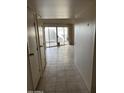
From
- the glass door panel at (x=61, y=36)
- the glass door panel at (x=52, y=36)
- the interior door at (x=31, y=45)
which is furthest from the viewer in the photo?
the glass door panel at (x=61, y=36)

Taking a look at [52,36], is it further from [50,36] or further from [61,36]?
[61,36]

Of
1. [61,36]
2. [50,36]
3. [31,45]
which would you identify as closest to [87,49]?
[31,45]

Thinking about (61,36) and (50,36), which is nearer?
(50,36)

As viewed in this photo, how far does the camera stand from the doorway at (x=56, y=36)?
47.2 ft

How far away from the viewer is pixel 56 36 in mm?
14992

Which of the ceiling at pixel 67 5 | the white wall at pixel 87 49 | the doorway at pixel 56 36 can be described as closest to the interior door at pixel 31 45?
the ceiling at pixel 67 5

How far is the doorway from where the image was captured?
14395mm

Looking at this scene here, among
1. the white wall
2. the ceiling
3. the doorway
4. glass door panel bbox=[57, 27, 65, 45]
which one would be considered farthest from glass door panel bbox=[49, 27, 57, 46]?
the ceiling

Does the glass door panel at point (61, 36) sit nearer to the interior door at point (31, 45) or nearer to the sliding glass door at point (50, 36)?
the sliding glass door at point (50, 36)

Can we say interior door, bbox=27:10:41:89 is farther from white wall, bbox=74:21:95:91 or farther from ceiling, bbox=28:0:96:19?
white wall, bbox=74:21:95:91

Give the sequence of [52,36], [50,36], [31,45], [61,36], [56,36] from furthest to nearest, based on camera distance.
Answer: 1. [61,36]
2. [56,36]
3. [52,36]
4. [50,36]
5. [31,45]
